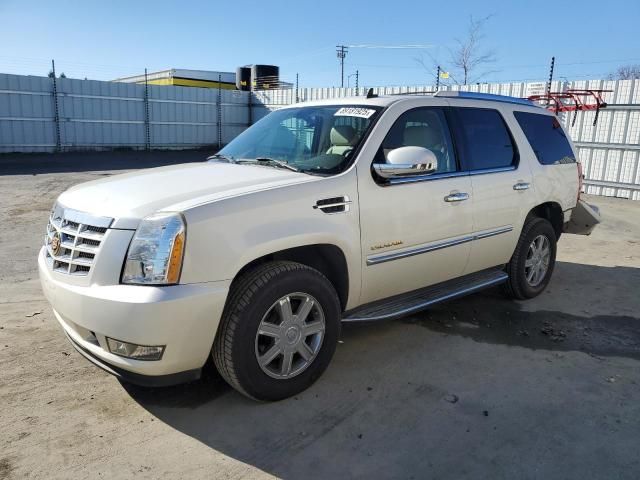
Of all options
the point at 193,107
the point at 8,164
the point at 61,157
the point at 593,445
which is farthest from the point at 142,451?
the point at 193,107

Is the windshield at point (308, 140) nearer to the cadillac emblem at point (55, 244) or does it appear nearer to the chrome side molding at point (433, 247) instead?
the chrome side molding at point (433, 247)

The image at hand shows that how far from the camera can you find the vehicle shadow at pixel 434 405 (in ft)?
9.10

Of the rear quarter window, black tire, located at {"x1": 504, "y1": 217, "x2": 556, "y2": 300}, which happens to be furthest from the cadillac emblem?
the rear quarter window

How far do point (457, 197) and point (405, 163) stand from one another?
84cm

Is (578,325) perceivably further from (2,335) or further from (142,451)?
(2,335)

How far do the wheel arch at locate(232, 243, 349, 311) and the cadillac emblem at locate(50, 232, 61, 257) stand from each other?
1.21 m

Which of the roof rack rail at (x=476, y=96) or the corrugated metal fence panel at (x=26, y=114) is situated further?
the corrugated metal fence panel at (x=26, y=114)

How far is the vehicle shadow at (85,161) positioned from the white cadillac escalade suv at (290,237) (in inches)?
556

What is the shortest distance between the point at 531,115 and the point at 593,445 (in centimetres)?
339

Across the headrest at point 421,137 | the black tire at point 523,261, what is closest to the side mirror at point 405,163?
the headrest at point 421,137

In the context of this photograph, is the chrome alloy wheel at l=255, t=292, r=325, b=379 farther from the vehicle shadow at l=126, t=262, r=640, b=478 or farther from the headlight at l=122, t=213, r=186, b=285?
the headlight at l=122, t=213, r=186, b=285

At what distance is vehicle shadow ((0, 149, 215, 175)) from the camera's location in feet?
54.3

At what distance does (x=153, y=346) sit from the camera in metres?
2.77

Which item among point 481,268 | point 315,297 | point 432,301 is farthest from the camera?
point 481,268
